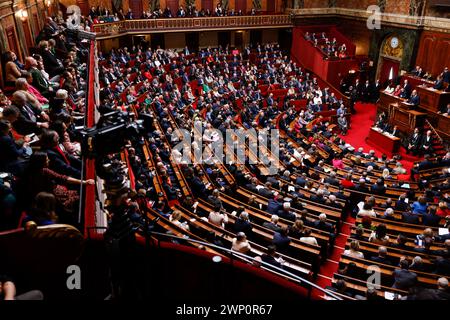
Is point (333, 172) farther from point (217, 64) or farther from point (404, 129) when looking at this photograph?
point (217, 64)

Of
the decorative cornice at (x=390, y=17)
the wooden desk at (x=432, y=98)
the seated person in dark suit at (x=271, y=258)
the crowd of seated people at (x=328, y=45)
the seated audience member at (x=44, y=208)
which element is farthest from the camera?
the crowd of seated people at (x=328, y=45)

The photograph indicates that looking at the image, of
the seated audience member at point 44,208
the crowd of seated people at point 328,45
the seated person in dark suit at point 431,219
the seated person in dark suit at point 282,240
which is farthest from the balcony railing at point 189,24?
the seated audience member at point 44,208

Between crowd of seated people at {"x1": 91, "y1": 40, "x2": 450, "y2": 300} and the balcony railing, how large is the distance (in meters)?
1.36

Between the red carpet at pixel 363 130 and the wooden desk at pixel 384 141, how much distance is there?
214 mm

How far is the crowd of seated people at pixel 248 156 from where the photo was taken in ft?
22.2

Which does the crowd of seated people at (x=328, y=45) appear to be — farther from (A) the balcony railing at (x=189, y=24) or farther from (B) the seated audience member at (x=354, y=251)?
(B) the seated audience member at (x=354, y=251)

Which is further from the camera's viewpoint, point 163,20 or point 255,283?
point 163,20

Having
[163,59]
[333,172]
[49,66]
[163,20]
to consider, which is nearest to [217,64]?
[163,59]

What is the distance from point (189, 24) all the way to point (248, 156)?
463 inches

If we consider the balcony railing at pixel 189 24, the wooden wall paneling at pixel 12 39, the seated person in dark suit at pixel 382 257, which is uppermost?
the wooden wall paneling at pixel 12 39

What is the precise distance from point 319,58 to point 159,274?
56.5 feet

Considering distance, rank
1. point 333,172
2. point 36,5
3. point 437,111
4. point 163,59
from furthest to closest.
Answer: point 163,59
point 437,111
point 36,5
point 333,172

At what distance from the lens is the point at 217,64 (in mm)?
17984

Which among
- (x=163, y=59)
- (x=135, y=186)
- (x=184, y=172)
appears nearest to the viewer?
(x=135, y=186)
